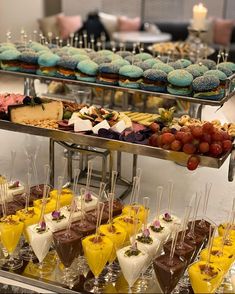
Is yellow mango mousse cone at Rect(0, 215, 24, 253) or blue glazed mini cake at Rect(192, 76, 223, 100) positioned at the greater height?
blue glazed mini cake at Rect(192, 76, 223, 100)

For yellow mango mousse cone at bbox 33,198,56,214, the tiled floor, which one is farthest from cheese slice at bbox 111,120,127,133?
the tiled floor

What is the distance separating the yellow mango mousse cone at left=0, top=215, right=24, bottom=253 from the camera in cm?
254

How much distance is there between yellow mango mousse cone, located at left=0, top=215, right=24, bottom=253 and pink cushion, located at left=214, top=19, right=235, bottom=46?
7132 millimetres

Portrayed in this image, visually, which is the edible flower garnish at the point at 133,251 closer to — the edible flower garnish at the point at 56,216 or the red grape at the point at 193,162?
the edible flower garnish at the point at 56,216

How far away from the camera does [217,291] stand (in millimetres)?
2447

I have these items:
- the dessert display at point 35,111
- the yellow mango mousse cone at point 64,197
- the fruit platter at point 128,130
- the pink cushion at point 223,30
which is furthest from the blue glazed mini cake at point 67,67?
the pink cushion at point 223,30

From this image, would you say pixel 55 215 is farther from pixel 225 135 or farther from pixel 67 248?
pixel 225 135

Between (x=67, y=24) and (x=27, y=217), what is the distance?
22.3 ft

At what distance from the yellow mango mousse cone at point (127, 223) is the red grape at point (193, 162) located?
44cm

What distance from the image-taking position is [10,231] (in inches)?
99.9

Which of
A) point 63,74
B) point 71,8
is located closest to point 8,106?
point 63,74

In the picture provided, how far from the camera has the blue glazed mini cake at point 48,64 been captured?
13.7ft

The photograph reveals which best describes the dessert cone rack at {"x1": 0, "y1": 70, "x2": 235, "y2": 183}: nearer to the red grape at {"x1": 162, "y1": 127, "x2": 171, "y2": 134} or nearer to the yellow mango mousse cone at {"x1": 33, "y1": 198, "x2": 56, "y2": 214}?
the red grape at {"x1": 162, "y1": 127, "x2": 171, "y2": 134}

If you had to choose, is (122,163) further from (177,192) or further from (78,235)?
(78,235)
